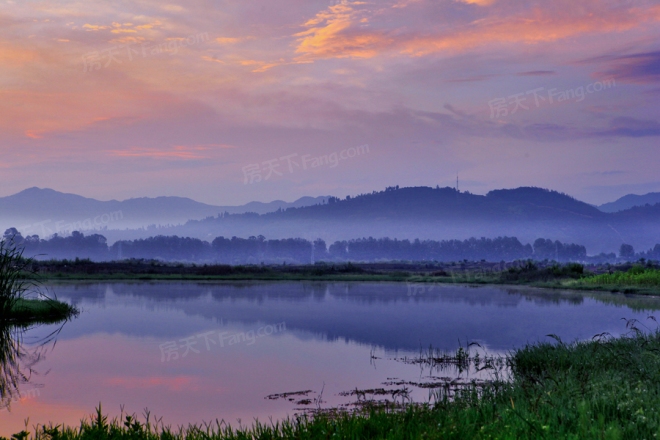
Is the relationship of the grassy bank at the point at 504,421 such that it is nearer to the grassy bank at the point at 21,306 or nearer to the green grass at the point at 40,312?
the grassy bank at the point at 21,306

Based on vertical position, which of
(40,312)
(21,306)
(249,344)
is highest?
(21,306)

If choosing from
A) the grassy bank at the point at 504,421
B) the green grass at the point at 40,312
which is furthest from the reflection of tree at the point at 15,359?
the grassy bank at the point at 504,421

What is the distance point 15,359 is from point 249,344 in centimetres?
721

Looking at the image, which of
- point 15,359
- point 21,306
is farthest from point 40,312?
point 15,359

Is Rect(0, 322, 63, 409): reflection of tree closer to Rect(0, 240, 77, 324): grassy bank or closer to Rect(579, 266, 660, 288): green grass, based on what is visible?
Rect(0, 240, 77, 324): grassy bank

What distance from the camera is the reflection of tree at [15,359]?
46.1ft

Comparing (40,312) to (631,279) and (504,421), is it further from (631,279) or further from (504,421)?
(631,279)

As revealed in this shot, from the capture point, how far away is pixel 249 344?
21328 millimetres

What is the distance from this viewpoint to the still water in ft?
43.5

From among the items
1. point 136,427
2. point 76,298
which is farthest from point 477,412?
point 76,298

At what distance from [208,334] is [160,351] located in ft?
12.2

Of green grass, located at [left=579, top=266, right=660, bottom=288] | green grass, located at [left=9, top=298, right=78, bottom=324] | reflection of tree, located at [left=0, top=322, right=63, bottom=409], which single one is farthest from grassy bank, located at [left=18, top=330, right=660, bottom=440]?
green grass, located at [left=579, top=266, right=660, bottom=288]

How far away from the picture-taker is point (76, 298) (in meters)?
39.1

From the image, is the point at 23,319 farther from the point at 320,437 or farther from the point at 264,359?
the point at 320,437
